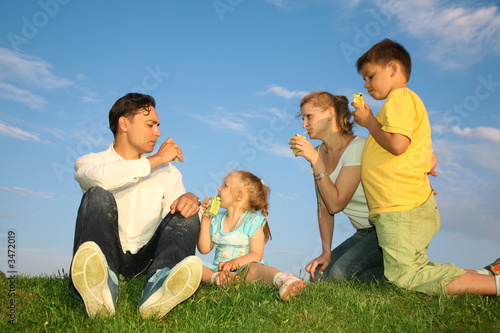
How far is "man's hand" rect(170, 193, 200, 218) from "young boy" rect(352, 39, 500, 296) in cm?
209

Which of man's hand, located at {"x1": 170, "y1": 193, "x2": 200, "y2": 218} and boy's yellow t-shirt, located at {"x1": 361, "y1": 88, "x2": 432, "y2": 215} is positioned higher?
boy's yellow t-shirt, located at {"x1": 361, "y1": 88, "x2": 432, "y2": 215}

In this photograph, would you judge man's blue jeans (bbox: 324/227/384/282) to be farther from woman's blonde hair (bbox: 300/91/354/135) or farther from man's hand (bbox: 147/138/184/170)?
man's hand (bbox: 147/138/184/170)

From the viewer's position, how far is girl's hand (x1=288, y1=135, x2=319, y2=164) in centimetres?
622

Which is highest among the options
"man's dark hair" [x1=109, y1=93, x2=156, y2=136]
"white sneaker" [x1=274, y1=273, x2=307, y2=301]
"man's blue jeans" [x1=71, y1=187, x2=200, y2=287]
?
"man's dark hair" [x1=109, y1=93, x2=156, y2=136]

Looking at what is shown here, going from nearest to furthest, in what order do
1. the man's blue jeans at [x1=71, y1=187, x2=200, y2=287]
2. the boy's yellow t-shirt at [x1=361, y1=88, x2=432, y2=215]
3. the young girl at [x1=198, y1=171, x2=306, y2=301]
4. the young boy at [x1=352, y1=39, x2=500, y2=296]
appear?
the man's blue jeans at [x1=71, y1=187, x2=200, y2=287] → the young boy at [x1=352, y1=39, x2=500, y2=296] → the boy's yellow t-shirt at [x1=361, y1=88, x2=432, y2=215] → the young girl at [x1=198, y1=171, x2=306, y2=301]

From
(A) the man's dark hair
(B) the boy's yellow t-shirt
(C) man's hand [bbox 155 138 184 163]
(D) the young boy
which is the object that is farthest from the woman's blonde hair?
(A) the man's dark hair

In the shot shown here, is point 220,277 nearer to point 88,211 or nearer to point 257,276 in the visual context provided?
point 257,276

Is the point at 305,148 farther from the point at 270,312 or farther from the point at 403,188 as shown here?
the point at 270,312

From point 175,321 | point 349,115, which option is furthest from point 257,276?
point 349,115

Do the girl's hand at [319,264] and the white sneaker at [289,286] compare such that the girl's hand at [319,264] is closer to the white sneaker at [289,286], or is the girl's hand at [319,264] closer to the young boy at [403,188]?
the young boy at [403,188]

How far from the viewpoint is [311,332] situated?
4.32 metres

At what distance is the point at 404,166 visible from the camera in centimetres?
542

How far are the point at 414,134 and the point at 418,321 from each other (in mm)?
2078

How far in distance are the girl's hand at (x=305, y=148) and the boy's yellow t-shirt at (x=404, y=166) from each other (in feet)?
2.96
